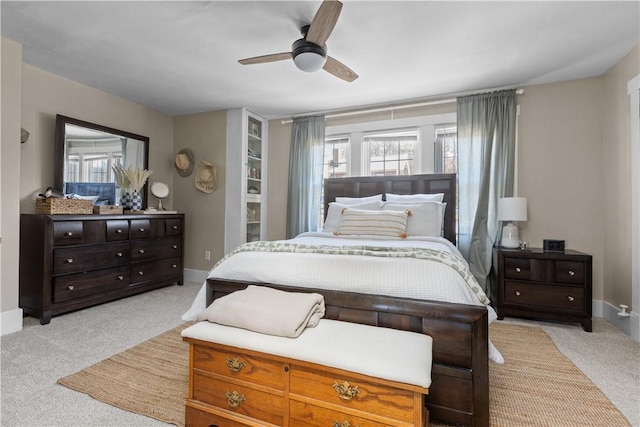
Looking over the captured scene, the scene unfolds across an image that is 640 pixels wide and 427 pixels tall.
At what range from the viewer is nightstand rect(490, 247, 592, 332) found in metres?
2.81

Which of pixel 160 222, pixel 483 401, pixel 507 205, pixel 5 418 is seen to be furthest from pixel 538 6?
pixel 160 222

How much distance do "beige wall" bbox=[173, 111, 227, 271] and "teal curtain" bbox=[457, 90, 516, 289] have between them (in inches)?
126

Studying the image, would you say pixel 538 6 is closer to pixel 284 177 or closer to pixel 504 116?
pixel 504 116

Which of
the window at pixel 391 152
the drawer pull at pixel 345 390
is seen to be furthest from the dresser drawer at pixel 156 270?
the drawer pull at pixel 345 390

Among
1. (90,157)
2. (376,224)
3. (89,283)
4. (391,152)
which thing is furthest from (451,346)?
(90,157)

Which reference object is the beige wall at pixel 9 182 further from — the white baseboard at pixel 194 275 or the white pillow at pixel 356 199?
the white pillow at pixel 356 199

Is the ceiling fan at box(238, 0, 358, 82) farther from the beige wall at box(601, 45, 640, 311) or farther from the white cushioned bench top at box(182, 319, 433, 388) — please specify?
the beige wall at box(601, 45, 640, 311)

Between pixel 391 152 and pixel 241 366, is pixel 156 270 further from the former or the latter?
pixel 391 152

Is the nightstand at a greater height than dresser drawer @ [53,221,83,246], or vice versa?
dresser drawer @ [53,221,83,246]

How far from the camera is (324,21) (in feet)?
6.24

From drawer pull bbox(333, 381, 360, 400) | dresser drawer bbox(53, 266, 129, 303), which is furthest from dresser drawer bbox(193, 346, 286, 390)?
dresser drawer bbox(53, 266, 129, 303)

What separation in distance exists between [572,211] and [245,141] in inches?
160

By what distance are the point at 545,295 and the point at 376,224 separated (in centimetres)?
173

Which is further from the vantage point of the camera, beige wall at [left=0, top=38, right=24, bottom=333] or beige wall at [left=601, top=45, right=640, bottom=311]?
beige wall at [left=601, top=45, right=640, bottom=311]
